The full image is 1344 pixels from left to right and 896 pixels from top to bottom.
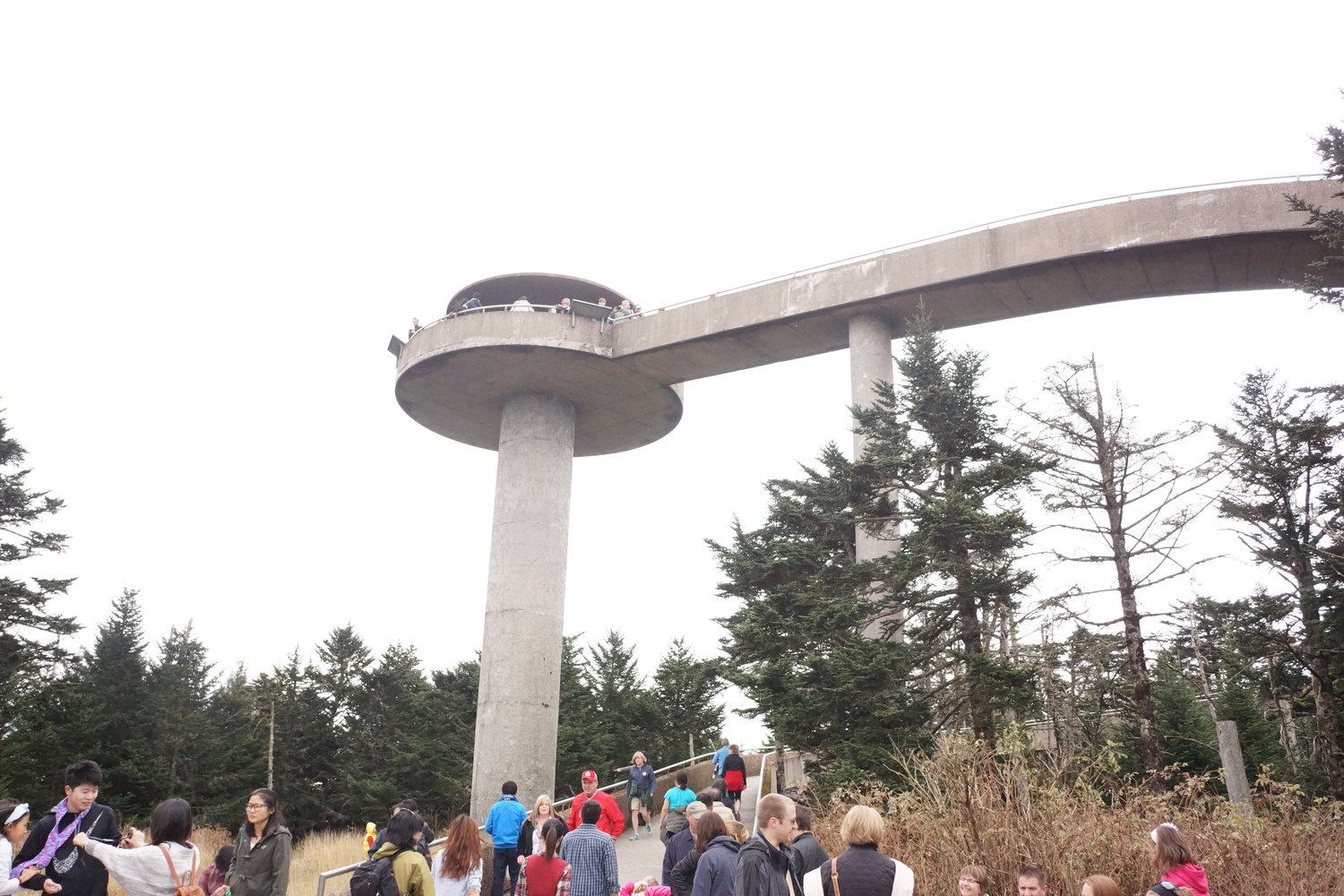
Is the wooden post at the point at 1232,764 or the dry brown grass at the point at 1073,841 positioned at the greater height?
the wooden post at the point at 1232,764

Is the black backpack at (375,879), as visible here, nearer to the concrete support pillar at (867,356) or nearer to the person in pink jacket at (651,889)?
the person in pink jacket at (651,889)

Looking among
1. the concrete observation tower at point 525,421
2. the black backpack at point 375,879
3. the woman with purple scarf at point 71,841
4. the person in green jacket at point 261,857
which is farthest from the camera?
the concrete observation tower at point 525,421

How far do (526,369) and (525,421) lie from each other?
1.57m

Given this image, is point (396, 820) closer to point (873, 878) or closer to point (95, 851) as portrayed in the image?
point (95, 851)

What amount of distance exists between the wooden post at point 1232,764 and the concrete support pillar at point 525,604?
14.6 m

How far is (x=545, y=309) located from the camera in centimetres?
2542

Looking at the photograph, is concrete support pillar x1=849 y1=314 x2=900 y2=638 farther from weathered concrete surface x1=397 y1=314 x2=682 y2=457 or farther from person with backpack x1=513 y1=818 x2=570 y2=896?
person with backpack x1=513 y1=818 x2=570 y2=896

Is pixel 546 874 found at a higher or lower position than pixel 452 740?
lower

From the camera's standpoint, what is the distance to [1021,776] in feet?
30.1

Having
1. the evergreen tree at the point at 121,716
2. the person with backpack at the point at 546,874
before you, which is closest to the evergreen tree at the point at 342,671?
the evergreen tree at the point at 121,716

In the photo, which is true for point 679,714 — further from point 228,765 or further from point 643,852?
point 643,852

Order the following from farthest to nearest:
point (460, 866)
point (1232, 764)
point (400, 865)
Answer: point (1232, 764)
point (460, 866)
point (400, 865)

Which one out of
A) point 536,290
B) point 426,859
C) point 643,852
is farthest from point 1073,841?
point 536,290

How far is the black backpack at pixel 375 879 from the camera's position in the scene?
249 inches
